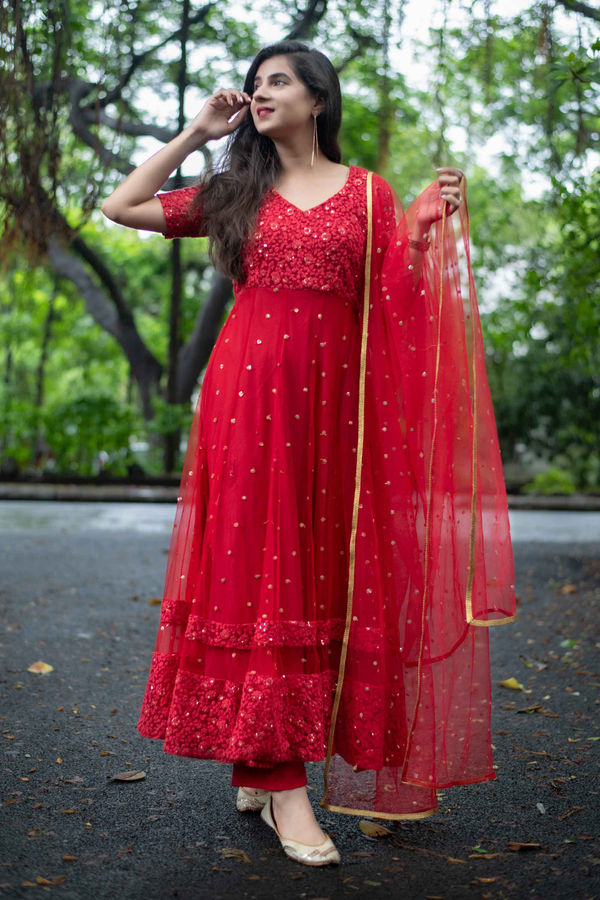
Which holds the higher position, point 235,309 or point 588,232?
point 588,232

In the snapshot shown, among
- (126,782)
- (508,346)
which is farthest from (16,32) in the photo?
(508,346)

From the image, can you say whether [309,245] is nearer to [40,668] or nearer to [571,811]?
[571,811]

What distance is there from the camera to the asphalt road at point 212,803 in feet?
7.72

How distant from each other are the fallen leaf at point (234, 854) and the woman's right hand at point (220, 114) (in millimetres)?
1948

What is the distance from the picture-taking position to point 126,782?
3.06 m

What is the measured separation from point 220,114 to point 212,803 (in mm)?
1996

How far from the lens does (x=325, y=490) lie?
2.75 meters

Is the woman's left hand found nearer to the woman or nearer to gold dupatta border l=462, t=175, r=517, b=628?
the woman

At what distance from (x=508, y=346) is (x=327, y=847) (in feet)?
21.6

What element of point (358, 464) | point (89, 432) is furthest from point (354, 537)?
point (89, 432)

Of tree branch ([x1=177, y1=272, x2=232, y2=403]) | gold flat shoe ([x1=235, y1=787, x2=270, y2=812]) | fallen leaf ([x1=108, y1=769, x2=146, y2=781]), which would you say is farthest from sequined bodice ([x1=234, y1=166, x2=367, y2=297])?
tree branch ([x1=177, y1=272, x2=232, y2=403])

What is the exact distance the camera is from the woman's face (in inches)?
112

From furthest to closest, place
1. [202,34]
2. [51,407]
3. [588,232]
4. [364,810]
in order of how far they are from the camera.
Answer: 1. [51,407]
2. [202,34]
3. [588,232]
4. [364,810]

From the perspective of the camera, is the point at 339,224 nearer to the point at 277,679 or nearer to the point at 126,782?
the point at 277,679
